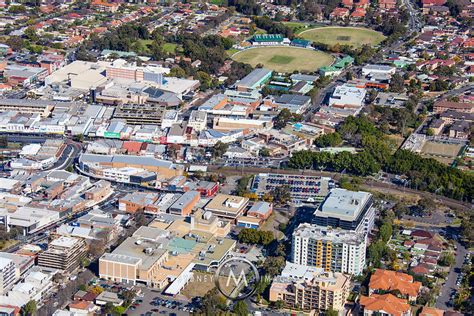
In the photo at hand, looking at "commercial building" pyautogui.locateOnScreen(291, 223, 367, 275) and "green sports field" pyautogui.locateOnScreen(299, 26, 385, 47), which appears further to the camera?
"green sports field" pyautogui.locateOnScreen(299, 26, 385, 47)

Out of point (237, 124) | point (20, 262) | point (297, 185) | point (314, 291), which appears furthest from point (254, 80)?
point (314, 291)

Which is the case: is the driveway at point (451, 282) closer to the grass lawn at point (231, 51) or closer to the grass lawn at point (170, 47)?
the grass lawn at point (231, 51)

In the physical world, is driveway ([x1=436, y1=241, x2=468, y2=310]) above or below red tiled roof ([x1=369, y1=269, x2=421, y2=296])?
below

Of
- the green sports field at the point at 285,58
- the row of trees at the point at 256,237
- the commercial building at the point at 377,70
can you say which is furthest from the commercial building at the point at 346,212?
the green sports field at the point at 285,58

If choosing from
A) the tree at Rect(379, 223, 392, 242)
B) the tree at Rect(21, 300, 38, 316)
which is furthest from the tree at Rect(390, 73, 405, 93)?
the tree at Rect(21, 300, 38, 316)

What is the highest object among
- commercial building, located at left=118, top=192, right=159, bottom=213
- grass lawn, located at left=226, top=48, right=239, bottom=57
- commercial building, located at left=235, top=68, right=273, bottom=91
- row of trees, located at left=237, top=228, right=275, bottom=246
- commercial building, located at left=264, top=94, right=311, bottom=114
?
row of trees, located at left=237, top=228, right=275, bottom=246

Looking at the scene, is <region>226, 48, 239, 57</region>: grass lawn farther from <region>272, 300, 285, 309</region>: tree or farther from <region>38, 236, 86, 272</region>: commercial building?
<region>272, 300, 285, 309</region>: tree

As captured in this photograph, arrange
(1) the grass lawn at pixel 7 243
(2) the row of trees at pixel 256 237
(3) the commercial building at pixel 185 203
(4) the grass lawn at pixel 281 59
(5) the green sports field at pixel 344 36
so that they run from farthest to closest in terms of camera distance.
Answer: (5) the green sports field at pixel 344 36 → (4) the grass lawn at pixel 281 59 → (3) the commercial building at pixel 185 203 → (2) the row of trees at pixel 256 237 → (1) the grass lawn at pixel 7 243
